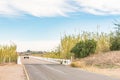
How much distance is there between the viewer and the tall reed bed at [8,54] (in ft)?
218

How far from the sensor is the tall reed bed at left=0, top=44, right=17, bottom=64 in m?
66.4

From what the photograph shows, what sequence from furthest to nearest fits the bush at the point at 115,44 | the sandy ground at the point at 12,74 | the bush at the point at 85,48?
1. the bush at the point at 85,48
2. the bush at the point at 115,44
3. the sandy ground at the point at 12,74

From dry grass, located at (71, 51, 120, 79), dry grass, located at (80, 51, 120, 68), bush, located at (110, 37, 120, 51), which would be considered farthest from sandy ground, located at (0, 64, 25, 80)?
bush, located at (110, 37, 120, 51)

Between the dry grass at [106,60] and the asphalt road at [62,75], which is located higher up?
the dry grass at [106,60]

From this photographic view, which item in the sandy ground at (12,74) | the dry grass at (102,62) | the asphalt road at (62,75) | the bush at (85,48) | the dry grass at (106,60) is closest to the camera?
the asphalt road at (62,75)

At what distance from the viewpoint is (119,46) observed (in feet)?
200

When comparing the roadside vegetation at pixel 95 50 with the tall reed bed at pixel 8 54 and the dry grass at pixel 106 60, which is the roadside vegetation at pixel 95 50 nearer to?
the dry grass at pixel 106 60

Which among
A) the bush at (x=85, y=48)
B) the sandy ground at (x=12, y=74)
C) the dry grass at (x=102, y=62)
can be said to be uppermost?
the bush at (x=85, y=48)

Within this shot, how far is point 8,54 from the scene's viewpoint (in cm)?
6794

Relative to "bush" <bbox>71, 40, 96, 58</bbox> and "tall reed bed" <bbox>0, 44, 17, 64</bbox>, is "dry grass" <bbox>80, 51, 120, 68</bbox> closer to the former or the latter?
"bush" <bbox>71, 40, 96, 58</bbox>

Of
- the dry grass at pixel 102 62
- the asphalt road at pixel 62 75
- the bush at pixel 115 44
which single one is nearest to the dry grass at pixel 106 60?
the dry grass at pixel 102 62

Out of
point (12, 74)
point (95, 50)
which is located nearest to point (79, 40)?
point (95, 50)

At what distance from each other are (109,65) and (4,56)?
25.1m

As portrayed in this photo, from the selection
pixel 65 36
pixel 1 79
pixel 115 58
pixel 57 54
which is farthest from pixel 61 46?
pixel 1 79
